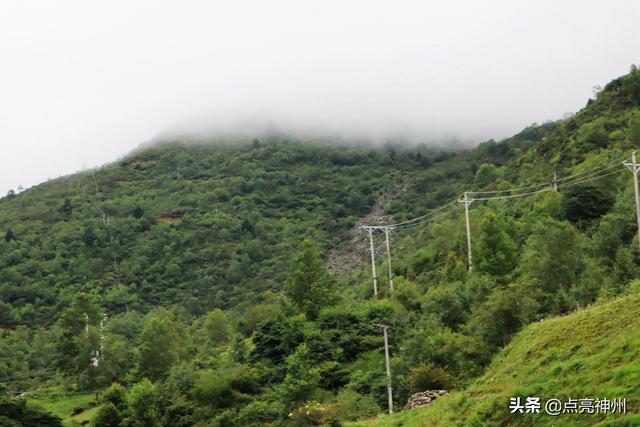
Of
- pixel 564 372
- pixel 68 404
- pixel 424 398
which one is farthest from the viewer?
pixel 68 404

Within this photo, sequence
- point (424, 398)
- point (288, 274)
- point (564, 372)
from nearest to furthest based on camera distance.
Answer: point (564, 372) < point (424, 398) < point (288, 274)

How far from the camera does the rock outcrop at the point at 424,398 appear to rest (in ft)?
133

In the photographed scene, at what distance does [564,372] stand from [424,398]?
631 inches

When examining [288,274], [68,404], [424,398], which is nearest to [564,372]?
[424,398]

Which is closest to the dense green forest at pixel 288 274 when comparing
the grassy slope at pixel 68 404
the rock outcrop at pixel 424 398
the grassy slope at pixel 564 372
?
the grassy slope at pixel 68 404

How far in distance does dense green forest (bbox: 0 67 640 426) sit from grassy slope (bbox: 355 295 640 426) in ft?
6.88

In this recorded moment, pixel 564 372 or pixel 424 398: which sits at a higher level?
pixel 564 372

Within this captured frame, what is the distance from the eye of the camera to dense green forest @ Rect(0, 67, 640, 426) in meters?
47.6

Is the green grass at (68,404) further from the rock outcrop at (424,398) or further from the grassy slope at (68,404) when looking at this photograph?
the rock outcrop at (424,398)

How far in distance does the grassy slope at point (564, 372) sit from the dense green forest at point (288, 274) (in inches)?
82.5

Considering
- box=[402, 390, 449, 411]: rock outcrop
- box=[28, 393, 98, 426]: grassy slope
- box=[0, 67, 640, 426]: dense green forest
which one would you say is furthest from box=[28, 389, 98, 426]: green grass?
box=[402, 390, 449, 411]: rock outcrop

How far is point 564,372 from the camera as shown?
25812 millimetres

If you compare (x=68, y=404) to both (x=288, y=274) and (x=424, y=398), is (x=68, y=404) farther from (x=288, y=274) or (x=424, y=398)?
(x=288, y=274)

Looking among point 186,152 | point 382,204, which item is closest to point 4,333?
point 382,204
